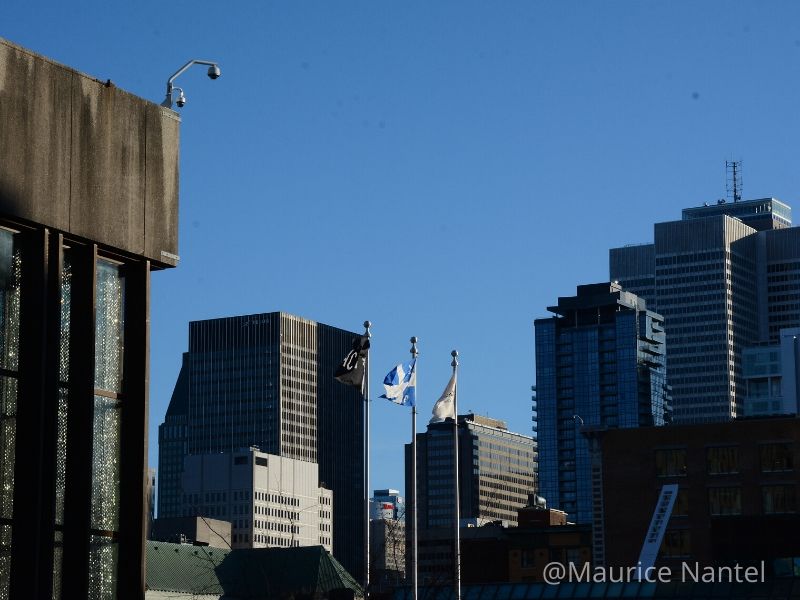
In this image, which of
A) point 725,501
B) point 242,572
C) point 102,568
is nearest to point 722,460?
point 725,501

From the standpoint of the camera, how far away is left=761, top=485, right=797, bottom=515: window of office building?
116 metres

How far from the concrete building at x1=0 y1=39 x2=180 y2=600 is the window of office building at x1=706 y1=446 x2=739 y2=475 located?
91.7 m

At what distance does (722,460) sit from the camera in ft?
385

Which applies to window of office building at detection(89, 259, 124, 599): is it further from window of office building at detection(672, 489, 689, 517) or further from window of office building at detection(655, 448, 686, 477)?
window of office building at detection(655, 448, 686, 477)

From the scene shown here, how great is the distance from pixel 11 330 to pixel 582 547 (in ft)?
505

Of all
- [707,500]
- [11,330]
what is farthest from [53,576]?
[707,500]

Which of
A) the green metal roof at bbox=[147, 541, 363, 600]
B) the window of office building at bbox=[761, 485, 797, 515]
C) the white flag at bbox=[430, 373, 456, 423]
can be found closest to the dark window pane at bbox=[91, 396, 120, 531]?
the white flag at bbox=[430, 373, 456, 423]

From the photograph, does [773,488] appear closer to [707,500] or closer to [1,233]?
[707,500]

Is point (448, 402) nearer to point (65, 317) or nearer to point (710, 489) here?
point (65, 317)

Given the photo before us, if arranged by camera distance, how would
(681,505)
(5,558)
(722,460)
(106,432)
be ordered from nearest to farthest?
(5,558) < (106,432) < (722,460) < (681,505)

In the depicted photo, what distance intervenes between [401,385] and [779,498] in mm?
54821

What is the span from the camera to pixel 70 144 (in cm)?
2788

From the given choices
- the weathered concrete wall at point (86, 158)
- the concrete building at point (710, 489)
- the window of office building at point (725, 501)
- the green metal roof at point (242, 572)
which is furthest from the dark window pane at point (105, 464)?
the green metal roof at point (242, 572)
